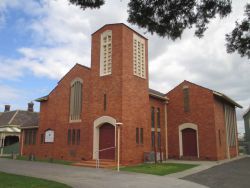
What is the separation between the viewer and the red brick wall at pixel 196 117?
75.8ft

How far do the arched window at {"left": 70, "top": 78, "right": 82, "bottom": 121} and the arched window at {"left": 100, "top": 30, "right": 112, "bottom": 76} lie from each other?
324 centimetres

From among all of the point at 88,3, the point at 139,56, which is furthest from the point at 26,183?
the point at 139,56

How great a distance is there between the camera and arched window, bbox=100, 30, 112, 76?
21.0m

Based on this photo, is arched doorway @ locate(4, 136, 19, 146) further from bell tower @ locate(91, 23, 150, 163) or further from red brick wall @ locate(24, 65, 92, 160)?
bell tower @ locate(91, 23, 150, 163)

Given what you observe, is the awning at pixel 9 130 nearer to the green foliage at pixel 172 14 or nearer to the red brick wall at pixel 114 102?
the red brick wall at pixel 114 102

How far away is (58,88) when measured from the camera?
2530 centimetres

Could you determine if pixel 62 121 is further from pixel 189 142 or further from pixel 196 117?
pixel 196 117

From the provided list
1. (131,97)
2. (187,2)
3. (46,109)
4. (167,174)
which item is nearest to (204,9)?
(187,2)

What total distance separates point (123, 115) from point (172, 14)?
10.5 metres

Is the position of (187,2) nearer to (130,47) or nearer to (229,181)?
(229,181)

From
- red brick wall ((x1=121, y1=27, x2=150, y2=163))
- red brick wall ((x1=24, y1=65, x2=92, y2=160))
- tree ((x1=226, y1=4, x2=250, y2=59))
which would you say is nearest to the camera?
tree ((x1=226, y1=4, x2=250, y2=59))

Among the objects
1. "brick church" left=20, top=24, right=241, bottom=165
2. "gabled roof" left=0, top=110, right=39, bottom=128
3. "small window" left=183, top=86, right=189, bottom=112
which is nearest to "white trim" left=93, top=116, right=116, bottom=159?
"brick church" left=20, top=24, right=241, bottom=165

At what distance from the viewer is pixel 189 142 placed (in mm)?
24453

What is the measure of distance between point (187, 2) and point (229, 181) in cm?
827
